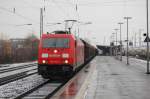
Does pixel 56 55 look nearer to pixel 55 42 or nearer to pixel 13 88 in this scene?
pixel 55 42

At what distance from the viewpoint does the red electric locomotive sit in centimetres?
2362

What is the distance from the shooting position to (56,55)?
24.0 m

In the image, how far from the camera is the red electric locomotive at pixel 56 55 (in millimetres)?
23625

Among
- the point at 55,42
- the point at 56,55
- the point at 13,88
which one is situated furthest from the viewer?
the point at 55,42

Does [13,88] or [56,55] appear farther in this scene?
[56,55]

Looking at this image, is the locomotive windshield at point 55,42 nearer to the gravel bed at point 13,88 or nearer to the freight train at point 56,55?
the freight train at point 56,55

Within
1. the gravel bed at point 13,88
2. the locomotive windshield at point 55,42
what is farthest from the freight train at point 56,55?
the gravel bed at point 13,88

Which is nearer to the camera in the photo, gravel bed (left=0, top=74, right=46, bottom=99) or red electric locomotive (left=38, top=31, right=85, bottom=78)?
gravel bed (left=0, top=74, right=46, bottom=99)

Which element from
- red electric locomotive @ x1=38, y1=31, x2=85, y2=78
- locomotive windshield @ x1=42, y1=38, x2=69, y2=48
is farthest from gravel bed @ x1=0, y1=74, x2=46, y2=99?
locomotive windshield @ x1=42, y1=38, x2=69, y2=48

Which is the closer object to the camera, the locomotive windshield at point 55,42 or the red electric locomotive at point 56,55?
the red electric locomotive at point 56,55

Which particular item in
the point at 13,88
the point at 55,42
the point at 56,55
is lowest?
the point at 13,88

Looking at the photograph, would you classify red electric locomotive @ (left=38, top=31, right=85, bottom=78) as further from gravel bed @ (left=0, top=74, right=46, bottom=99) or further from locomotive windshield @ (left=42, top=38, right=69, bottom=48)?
gravel bed @ (left=0, top=74, right=46, bottom=99)

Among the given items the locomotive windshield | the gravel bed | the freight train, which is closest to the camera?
the gravel bed

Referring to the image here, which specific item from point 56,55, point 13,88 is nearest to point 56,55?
point 56,55
